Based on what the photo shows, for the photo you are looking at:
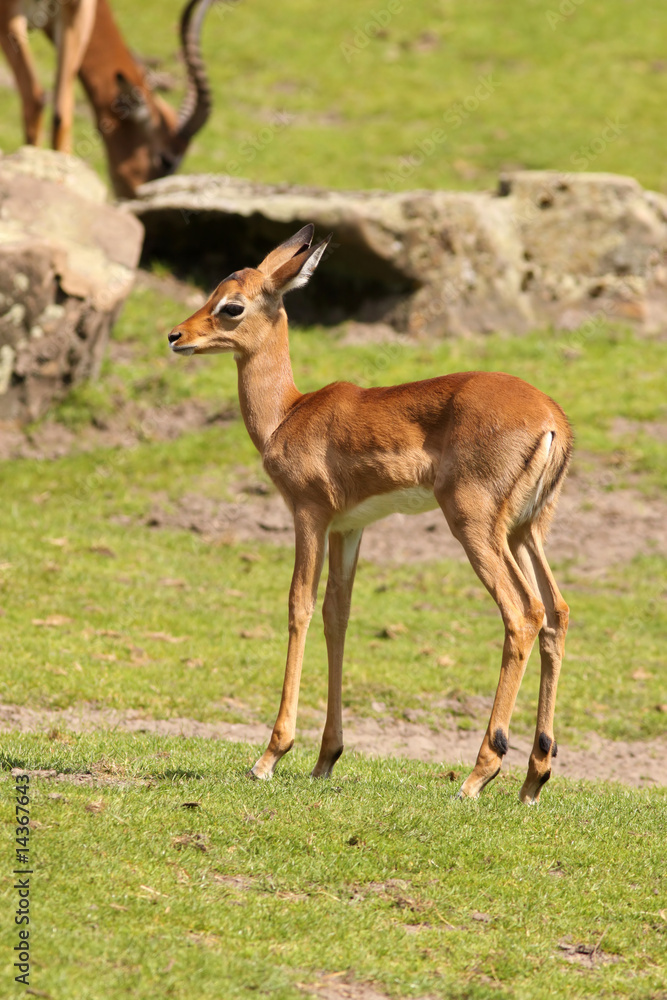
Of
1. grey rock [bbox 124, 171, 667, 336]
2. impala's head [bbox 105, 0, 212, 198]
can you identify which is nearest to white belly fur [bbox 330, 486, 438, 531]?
grey rock [bbox 124, 171, 667, 336]

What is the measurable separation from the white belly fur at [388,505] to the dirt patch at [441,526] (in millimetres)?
5908

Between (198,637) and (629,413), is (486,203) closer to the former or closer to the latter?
(629,413)

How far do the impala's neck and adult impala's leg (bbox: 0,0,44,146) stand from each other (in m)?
10.1

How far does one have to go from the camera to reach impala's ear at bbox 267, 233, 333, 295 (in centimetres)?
624

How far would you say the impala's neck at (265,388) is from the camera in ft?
21.7

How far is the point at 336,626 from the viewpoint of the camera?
646 cm

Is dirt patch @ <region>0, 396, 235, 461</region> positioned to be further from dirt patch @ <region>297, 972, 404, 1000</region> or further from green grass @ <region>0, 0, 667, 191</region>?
dirt patch @ <region>297, 972, 404, 1000</region>

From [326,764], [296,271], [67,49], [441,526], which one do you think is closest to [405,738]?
[326,764]

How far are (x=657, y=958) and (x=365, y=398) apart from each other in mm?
3178

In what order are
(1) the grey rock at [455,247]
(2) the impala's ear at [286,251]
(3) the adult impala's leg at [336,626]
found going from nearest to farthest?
(3) the adult impala's leg at [336,626]
(2) the impala's ear at [286,251]
(1) the grey rock at [455,247]

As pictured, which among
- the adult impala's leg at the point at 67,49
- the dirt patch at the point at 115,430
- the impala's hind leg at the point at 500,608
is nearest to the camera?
the impala's hind leg at the point at 500,608

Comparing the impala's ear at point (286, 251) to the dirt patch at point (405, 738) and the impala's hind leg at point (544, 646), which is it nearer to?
the impala's hind leg at point (544, 646)

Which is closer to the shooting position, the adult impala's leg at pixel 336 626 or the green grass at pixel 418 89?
the adult impala's leg at pixel 336 626

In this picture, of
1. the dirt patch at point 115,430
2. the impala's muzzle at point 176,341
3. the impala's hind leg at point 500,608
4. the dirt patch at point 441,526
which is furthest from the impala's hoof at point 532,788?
the dirt patch at point 115,430
